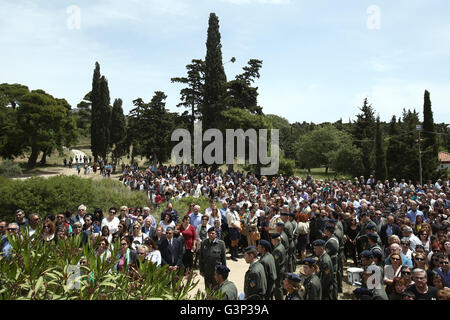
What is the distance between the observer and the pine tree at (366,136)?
128 feet

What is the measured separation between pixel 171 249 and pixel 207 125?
31.4m

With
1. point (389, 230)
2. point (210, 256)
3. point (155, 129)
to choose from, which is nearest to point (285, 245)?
point (210, 256)

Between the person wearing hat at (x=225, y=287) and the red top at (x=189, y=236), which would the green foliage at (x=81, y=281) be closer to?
the person wearing hat at (x=225, y=287)

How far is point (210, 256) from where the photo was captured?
266 inches

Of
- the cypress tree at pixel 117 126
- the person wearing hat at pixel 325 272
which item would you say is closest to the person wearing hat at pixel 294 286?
the person wearing hat at pixel 325 272

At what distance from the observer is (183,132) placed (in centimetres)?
4278

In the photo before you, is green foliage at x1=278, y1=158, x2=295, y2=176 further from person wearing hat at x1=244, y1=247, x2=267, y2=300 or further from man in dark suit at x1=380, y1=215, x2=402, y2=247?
person wearing hat at x1=244, y1=247, x2=267, y2=300

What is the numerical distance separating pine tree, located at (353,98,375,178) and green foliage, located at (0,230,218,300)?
38.3m

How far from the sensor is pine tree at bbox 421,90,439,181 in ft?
99.3

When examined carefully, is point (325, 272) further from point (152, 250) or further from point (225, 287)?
point (152, 250)

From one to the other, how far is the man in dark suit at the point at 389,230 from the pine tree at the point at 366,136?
31887 millimetres

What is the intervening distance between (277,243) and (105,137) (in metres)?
46.3
